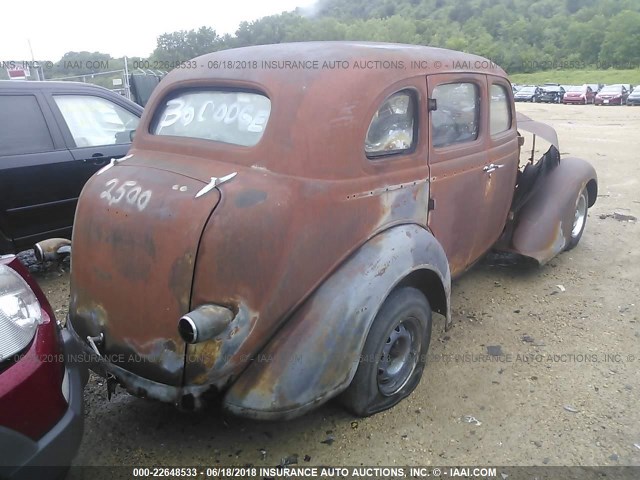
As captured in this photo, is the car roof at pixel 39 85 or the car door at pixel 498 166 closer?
the car door at pixel 498 166

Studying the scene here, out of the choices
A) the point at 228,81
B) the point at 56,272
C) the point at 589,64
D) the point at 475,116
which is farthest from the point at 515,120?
the point at 589,64

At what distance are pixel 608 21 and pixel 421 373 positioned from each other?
94.0m

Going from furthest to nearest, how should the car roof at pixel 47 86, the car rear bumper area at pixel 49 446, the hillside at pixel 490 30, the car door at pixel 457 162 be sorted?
1. the hillside at pixel 490 30
2. the car roof at pixel 47 86
3. the car door at pixel 457 162
4. the car rear bumper area at pixel 49 446

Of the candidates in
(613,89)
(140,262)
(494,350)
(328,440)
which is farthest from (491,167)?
(613,89)

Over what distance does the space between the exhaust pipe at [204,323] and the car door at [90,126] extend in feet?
10.5

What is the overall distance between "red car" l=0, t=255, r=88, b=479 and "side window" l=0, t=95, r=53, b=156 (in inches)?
108

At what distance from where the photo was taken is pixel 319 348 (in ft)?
7.28

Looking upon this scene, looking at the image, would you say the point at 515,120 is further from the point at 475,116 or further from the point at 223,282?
the point at 223,282

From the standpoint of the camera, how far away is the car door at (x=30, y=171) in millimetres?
4227

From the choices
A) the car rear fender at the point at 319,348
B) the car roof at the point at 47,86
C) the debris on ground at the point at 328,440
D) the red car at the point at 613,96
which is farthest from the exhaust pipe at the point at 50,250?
the red car at the point at 613,96

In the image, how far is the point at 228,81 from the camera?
2713mm

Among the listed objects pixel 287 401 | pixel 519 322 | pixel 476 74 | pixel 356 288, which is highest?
pixel 476 74

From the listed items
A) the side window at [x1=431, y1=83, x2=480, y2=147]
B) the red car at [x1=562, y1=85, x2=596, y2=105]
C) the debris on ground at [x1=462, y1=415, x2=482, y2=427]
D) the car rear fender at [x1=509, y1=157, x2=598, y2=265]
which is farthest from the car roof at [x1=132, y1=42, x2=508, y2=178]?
the red car at [x1=562, y1=85, x2=596, y2=105]

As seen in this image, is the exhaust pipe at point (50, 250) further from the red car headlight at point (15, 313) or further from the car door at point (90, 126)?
the car door at point (90, 126)
